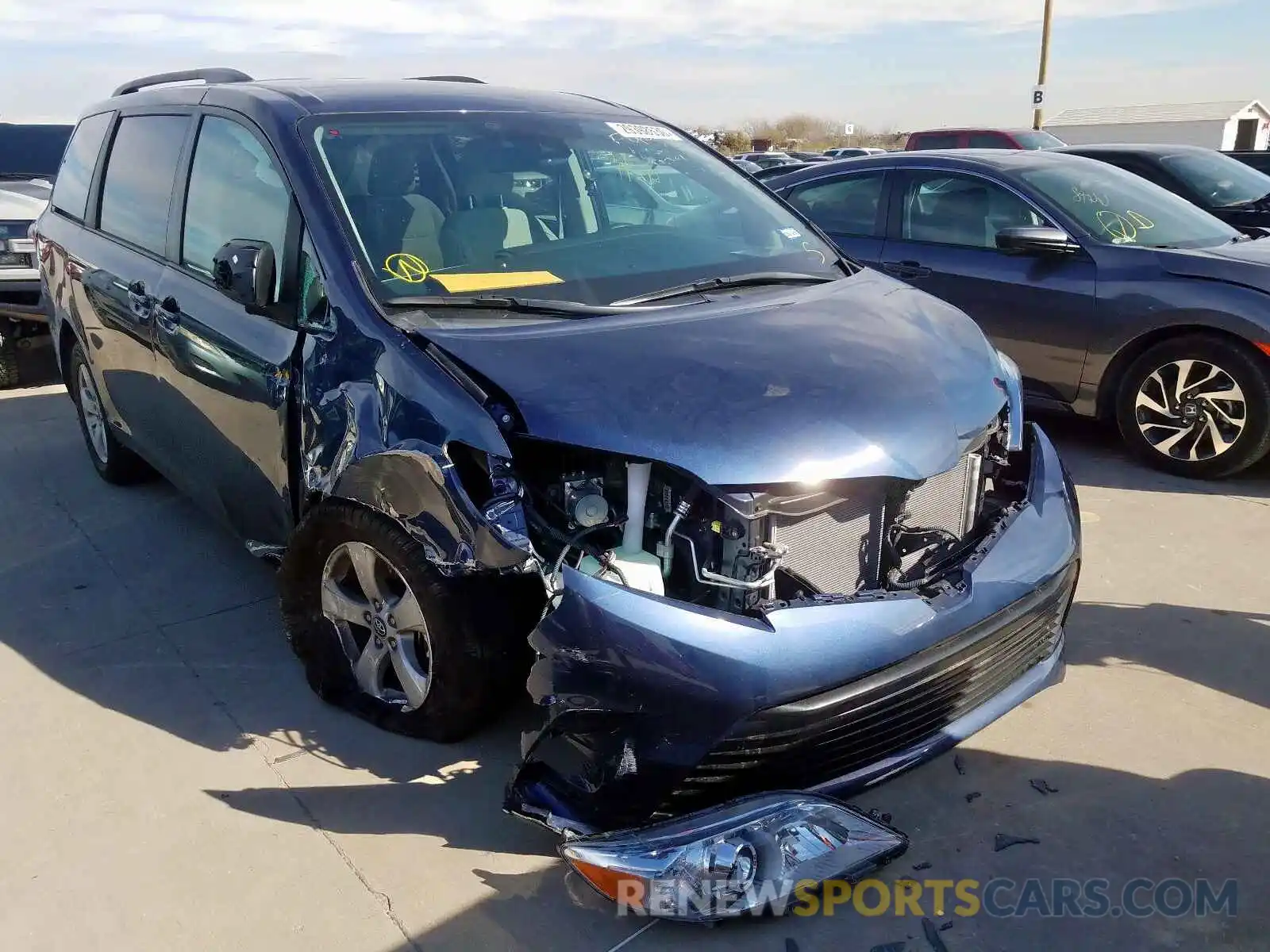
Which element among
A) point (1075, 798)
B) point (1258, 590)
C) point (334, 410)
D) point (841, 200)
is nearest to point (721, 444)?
point (334, 410)

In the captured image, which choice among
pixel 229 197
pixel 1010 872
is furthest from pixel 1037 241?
pixel 229 197

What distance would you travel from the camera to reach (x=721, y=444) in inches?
93.3

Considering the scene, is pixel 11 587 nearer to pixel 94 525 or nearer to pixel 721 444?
pixel 94 525

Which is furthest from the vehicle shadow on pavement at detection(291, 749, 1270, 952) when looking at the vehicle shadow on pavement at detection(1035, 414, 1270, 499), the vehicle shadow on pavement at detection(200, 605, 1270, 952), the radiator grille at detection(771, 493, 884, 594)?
the vehicle shadow on pavement at detection(1035, 414, 1270, 499)

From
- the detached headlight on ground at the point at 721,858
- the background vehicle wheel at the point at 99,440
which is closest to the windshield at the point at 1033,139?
the background vehicle wheel at the point at 99,440

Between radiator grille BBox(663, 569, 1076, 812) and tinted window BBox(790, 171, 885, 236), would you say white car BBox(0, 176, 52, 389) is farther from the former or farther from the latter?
radiator grille BBox(663, 569, 1076, 812)

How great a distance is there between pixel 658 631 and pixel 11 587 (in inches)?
129

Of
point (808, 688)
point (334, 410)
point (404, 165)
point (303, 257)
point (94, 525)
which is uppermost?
point (404, 165)

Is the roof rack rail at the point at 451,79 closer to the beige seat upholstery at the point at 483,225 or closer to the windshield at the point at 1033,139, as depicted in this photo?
the beige seat upholstery at the point at 483,225

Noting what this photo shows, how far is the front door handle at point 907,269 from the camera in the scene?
6.05m

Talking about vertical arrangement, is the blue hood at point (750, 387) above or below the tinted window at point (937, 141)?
above

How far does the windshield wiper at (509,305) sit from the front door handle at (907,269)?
11.7ft

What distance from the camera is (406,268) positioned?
303 cm

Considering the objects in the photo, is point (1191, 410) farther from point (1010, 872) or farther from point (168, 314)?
point (168, 314)
